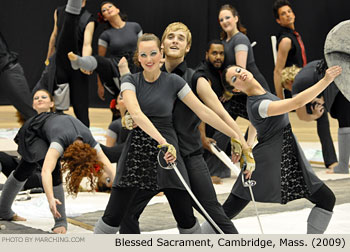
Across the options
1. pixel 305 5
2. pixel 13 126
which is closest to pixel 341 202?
pixel 13 126

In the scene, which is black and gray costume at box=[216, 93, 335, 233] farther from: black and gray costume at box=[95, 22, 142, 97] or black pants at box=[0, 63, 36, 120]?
black pants at box=[0, 63, 36, 120]

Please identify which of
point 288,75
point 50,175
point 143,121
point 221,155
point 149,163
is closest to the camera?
point 143,121

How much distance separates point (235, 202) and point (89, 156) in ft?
3.14

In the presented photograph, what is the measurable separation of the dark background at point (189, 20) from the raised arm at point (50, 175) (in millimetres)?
8765

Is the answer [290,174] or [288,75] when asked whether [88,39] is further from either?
[290,174]

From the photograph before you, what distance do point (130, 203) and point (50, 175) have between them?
0.70 meters

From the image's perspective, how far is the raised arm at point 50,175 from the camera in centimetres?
444

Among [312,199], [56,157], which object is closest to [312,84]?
[312,199]

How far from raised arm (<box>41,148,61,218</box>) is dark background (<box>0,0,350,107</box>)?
8.77 m

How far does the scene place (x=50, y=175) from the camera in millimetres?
4457

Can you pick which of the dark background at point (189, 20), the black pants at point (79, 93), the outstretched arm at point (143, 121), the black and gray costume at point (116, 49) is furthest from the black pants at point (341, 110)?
the dark background at point (189, 20)

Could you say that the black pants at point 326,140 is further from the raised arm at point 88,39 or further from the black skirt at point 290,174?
the black skirt at point 290,174

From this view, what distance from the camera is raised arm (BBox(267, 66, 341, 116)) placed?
12.4 ft

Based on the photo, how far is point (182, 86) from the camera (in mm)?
3846
